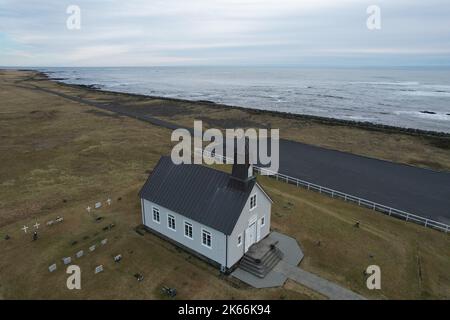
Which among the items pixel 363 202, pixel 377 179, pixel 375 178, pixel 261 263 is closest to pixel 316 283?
pixel 261 263

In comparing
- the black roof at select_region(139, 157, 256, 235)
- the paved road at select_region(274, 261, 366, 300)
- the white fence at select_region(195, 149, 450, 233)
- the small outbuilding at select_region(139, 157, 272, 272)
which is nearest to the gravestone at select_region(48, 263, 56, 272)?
the small outbuilding at select_region(139, 157, 272, 272)

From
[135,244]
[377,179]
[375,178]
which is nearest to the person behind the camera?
[135,244]

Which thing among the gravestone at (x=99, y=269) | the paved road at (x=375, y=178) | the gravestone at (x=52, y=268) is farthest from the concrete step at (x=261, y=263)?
the paved road at (x=375, y=178)

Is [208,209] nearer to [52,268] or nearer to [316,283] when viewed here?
[316,283]

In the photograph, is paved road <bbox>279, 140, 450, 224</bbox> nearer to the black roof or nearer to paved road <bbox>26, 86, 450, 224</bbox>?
paved road <bbox>26, 86, 450, 224</bbox>

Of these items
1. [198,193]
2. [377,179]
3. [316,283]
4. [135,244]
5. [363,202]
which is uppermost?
[198,193]
